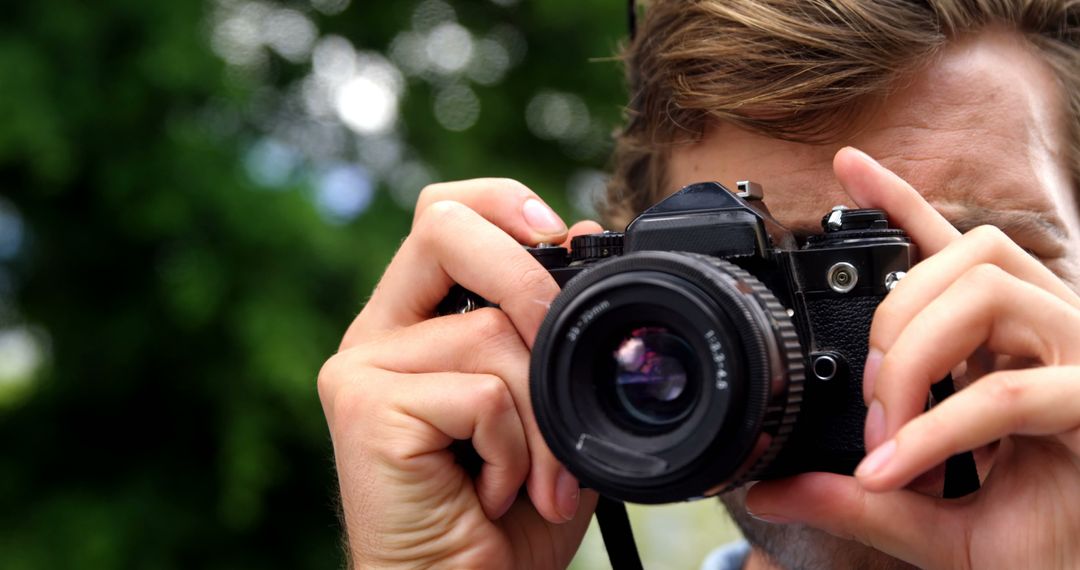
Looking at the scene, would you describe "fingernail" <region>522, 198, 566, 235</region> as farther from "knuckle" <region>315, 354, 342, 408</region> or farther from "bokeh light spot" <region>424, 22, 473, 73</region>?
"bokeh light spot" <region>424, 22, 473, 73</region>

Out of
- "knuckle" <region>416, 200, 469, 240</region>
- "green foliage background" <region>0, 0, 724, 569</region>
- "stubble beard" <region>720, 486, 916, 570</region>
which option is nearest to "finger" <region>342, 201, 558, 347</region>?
"knuckle" <region>416, 200, 469, 240</region>

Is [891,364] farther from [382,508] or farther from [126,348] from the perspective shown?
[126,348]

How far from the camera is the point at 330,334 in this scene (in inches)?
93.8

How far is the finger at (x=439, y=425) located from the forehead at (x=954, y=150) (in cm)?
40

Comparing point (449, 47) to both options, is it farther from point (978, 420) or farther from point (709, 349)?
point (978, 420)

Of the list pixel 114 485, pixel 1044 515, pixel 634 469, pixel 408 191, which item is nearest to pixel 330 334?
pixel 408 191

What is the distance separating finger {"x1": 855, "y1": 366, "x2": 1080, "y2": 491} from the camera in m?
0.89

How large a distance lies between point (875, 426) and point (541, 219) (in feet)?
1.51

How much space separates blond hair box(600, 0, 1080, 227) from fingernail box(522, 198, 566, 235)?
9.6 inches

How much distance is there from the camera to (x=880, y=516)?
3.26 feet

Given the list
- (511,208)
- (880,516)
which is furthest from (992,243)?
(511,208)

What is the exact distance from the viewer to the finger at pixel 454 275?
45.1 inches

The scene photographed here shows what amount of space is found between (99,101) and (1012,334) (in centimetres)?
195

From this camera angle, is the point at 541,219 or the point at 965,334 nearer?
the point at 965,334
